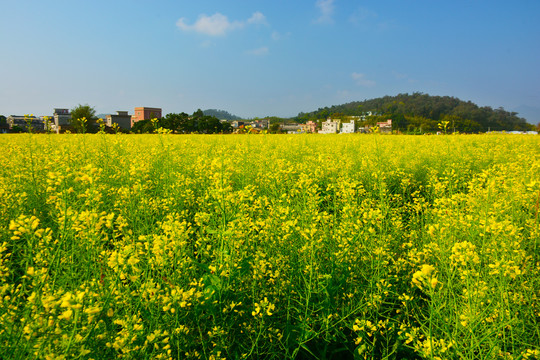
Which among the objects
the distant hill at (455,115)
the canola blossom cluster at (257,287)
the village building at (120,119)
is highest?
the distant hill at (455,115)

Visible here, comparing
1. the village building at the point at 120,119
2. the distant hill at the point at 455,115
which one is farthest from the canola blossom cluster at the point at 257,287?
the distant hill at the point at 455,115

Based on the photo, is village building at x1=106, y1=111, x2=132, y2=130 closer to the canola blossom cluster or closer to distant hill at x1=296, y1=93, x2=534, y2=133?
distant hill at x1=296, y1=93, x2=534, y2=133

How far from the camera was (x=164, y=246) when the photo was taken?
1.85 m

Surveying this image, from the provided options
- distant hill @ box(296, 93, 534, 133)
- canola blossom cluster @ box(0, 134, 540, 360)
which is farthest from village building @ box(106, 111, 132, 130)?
canola blossom cluster @ box(0, 134, 540, 360)

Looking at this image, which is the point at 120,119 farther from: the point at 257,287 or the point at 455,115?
the point at 455,115

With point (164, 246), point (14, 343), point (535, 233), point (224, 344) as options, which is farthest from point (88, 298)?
point (535, 233)

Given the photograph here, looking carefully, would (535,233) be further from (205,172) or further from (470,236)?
(205,172)

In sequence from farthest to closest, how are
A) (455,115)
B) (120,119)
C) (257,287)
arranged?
(455,115) → (120,119) → (257,287)

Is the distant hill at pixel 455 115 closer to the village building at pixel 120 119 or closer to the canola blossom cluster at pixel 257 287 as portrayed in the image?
the village building at pixel 120 119

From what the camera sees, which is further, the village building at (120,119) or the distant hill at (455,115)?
the distant hill at (455,115)

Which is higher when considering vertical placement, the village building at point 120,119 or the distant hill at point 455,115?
the distant hill at point 455,115

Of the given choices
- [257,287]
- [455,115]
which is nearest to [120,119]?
[257,287]

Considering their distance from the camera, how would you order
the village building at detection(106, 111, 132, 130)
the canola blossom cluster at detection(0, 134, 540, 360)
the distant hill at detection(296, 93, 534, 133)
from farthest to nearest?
the distant hill at detection(296, 93, 534, 133)
the village building at detection(106, 111, 132, 130)
the canola blossom cluster at detection(0, 134, 540, 360)

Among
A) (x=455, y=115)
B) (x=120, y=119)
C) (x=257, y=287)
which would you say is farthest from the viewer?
(x=455, y=115)
